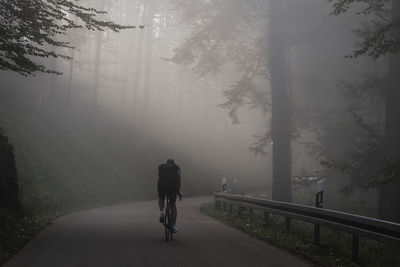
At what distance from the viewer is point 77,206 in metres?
22.2

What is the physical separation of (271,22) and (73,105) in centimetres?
2669

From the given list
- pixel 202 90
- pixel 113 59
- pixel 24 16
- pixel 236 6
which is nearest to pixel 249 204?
pixel 24 16

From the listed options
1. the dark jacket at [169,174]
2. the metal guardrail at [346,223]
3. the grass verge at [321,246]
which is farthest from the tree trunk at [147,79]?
the metal guardrail at [346,223]

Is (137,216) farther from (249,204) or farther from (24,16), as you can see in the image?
(24,16)

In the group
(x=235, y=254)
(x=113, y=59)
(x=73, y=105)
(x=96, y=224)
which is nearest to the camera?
(x=235, y=254)

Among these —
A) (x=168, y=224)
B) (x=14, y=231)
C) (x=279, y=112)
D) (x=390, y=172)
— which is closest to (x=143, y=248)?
(x=168, y=224)

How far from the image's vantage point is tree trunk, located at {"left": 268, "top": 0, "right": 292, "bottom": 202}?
18.9m

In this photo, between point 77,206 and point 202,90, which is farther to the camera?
point 202,90

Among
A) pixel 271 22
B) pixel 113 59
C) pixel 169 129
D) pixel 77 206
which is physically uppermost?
pixel 113 59

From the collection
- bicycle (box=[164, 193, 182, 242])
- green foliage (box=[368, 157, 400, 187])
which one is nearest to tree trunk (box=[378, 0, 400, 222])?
green foliage (box=[368, 157, 400, 187])

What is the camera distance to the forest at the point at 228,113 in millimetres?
13250

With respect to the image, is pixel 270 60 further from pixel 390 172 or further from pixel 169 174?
pixel 390 172

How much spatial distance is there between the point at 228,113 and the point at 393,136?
7.92 metres

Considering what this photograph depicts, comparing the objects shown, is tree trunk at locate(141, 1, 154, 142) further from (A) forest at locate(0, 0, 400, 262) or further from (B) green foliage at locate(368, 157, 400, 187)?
(B) green foliage at locate(368, 157, 400, 187)
